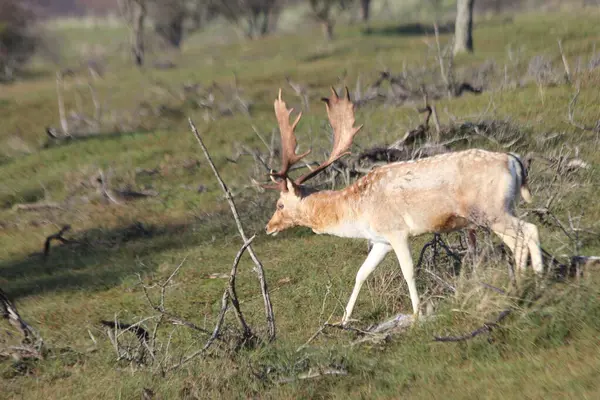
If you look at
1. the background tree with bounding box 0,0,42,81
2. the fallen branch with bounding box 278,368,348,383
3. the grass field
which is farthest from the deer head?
the background tree with bounding box 0,0,42,81

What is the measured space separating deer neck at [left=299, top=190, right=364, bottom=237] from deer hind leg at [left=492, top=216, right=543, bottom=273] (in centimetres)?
148

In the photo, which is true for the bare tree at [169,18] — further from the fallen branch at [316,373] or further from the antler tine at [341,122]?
the fallen branch at [316,373]

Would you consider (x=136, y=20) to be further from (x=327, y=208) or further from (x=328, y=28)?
(x=327, y=208)

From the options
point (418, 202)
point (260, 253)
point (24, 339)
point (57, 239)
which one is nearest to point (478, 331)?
point (418, 202)

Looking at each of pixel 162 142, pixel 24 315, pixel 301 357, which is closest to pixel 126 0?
pixel 162 142

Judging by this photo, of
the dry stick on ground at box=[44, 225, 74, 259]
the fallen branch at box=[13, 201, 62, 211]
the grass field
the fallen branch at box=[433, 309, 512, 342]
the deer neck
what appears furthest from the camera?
the fallen branch at box=[13, 201, 62, 211]

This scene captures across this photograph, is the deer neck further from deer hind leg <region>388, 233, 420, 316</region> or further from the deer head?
deer hind leg <region>388, 233, 420, 316</region>

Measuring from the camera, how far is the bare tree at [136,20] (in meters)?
42.3

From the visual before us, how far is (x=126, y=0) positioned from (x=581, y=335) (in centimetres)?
4178

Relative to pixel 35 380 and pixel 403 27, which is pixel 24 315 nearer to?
pixel 35 380

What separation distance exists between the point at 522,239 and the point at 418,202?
1.04 m

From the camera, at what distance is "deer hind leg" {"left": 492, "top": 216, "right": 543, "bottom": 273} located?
7.13 metres

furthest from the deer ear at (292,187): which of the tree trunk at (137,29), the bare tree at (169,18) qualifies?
the bare tree at (169,18)

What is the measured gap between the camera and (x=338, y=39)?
39.4 metres
